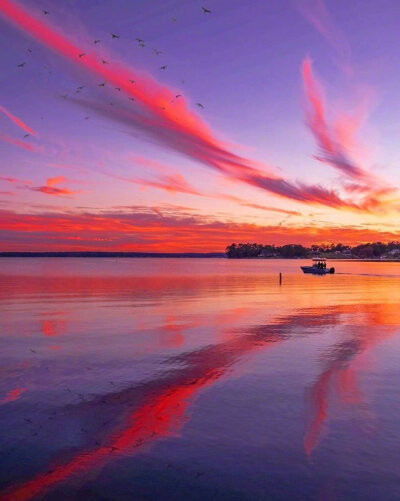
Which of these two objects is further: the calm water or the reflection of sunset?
the reflection of sunset

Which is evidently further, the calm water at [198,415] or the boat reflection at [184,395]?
the boat reflection at [184,395]

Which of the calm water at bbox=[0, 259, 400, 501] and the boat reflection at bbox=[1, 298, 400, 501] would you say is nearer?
the calm water at bbox=[0, 259, 400, 501]

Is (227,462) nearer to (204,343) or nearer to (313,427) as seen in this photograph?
(313,427)

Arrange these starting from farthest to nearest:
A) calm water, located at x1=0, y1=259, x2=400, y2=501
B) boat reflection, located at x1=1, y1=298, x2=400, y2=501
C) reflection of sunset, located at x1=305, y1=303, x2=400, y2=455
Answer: reflection of sunset, located at x1=305, y1=303, x2=400, y2=455
boat reflection, located at x1=1, y1=298, x2=400, y2=501
calm water, located at x1=0, y1=259, x2=400, y2=501

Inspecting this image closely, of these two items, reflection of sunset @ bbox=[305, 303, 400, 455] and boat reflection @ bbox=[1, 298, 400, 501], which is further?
reflection of sunset @ bbox=[305, 303, 400, 455]

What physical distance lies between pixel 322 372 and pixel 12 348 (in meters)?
16.4

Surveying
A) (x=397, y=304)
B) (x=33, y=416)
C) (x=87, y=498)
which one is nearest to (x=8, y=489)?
(x=87, y=498)

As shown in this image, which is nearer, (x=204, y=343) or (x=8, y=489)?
(x=8, y=489)

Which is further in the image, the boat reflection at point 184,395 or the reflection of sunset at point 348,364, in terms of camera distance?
the reflection of sunset at point 348,364

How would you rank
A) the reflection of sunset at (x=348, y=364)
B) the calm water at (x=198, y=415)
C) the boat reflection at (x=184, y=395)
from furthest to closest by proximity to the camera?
the reflection of sunset at (x=348, y=364), the boat reflection at (x=184, y=395), the calm water at (x=198, y=415)

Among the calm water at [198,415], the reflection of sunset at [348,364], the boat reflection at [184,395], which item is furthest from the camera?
the reflection of sunset at [348,364]

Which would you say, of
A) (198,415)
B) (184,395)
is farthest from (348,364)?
(198,415)

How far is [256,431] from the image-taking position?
14.0 m

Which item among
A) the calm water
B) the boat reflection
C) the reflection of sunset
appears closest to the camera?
the calm water
